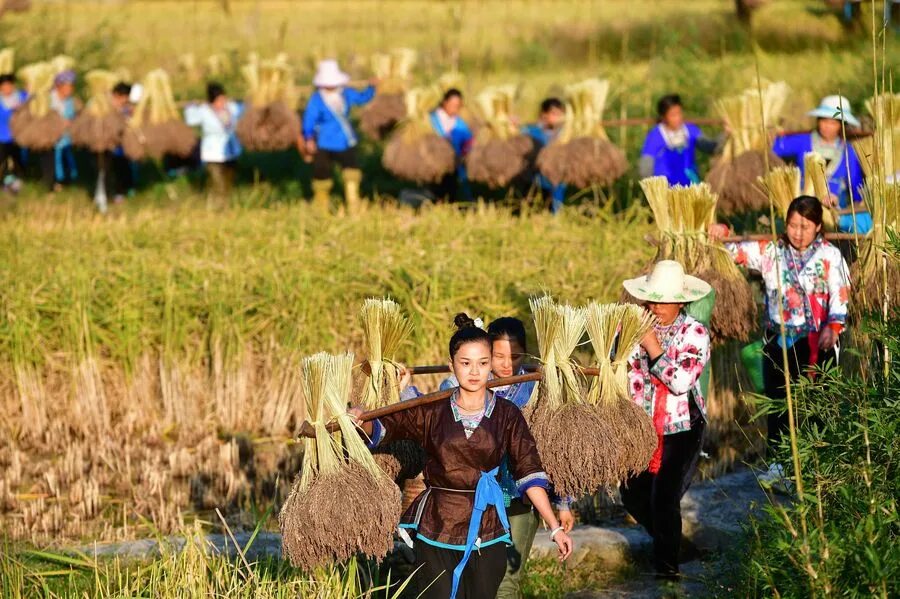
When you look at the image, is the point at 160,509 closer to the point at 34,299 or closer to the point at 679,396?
the point at 34,299

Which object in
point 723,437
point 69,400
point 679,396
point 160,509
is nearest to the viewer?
point 679,396

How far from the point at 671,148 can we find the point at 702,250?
3.89 m

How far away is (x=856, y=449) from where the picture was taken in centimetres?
429

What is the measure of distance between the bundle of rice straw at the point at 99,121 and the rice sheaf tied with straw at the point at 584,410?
8.75 m

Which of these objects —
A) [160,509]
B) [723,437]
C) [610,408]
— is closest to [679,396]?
[610,408]

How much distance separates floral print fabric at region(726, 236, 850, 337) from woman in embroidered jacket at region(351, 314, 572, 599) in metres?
1.87

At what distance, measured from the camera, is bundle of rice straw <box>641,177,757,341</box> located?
5.95m

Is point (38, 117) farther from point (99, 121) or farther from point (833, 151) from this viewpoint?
point (833, 151)

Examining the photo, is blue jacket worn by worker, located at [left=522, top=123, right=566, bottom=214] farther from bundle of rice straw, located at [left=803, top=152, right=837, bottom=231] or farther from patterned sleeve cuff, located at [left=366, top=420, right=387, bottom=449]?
patterned sleeve cuff, located at [left=366, top=420, right=387, bottom=449]

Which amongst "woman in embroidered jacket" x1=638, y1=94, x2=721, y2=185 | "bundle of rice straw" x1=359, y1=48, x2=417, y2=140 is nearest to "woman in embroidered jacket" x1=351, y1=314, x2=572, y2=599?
"woman in embroidered jacket" x1=638, y1=94, x2=721, y2=185

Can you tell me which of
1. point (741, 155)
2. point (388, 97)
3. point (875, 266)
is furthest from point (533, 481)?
point (388, 97)

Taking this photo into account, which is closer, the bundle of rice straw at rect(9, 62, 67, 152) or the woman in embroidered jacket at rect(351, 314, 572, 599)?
the woman in embroidered jacket at rect(351, 314, 572, 599)

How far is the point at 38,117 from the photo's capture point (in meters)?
12.8

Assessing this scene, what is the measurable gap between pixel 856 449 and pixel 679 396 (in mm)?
1021
